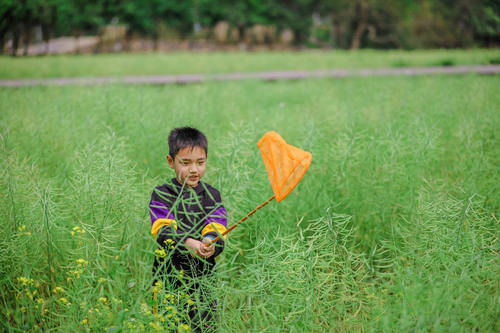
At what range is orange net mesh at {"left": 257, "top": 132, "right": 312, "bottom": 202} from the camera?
1284 millimetres

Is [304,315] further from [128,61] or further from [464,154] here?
→ [128,61]

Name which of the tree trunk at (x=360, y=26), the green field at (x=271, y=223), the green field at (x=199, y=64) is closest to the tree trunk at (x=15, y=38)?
the green field at (x=199, y=64)

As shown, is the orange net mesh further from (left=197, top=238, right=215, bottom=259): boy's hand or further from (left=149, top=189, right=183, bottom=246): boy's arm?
(left=149, top=189, right=183, bottom=246): boy's arm

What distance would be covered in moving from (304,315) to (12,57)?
8191mm

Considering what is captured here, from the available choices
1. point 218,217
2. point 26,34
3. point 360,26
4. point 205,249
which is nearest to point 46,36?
point 26,34

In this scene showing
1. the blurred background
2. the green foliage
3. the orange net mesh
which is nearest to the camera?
the orange net mesh

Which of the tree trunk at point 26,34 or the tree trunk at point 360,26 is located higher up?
the tree trunk at point 360,26

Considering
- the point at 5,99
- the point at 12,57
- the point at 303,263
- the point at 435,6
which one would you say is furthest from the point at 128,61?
the point at 435,6

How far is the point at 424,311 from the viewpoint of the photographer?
114cm

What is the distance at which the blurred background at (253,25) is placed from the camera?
49.5 ft

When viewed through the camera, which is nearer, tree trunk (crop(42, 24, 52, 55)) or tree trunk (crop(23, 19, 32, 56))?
tree trunk (crop(23, 19, 32, 56))

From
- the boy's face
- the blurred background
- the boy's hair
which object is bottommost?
the boy's face

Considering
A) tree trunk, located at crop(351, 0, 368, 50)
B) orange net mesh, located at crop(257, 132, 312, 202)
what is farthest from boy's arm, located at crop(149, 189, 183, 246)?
tree trunk, located at crop(351, 0, 368, 50)

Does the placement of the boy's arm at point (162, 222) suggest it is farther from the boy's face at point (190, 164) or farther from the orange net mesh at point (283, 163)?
the orange net mesh at point (283, 163)
